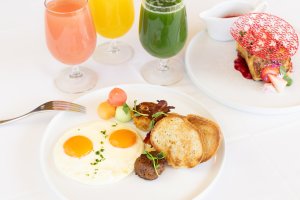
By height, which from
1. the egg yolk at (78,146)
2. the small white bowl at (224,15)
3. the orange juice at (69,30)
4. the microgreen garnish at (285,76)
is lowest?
the egg yolk at (78,146)

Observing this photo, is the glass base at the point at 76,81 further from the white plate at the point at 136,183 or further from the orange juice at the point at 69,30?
the white plate at the point at 136,183

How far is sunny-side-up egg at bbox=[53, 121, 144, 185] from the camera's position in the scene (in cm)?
125

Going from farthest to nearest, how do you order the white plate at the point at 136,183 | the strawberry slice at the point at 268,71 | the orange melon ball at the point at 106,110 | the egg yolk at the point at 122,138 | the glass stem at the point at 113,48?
the glass stem at the point at 113,48
the strawberry slice at the point at 268,71
the orange melon ball at the point at 106,110
the egg yolk at the point at 122,138
the white plate at the point at 136,183

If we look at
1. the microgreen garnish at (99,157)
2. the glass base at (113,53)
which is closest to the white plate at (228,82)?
the glass base at (113,53)

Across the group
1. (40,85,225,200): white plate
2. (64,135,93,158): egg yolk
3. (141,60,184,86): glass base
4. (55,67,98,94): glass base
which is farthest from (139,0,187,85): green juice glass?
(64,135,93,158): egg yolk

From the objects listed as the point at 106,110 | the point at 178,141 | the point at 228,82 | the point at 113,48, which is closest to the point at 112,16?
the point at 113,48

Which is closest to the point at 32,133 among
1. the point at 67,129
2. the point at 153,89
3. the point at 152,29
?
the point at 67,129

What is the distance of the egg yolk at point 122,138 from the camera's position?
1335 millimetres

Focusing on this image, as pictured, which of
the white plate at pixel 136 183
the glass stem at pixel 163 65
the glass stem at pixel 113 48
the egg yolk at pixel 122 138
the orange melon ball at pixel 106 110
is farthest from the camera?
the glass stem at pixel 113 48

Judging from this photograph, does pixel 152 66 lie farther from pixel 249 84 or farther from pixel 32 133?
pixel 32 133

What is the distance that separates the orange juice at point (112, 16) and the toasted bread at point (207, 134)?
549mm

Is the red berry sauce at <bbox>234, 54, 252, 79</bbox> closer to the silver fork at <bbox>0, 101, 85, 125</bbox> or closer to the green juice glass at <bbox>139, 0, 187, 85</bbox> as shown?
the green juice glass at <bbox>139, 0, 187, 85</bbox>

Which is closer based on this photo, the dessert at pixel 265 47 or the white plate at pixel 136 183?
the white plate at pixel 136 183

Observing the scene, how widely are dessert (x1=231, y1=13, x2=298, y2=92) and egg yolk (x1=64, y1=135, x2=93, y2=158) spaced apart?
71 centimetres
